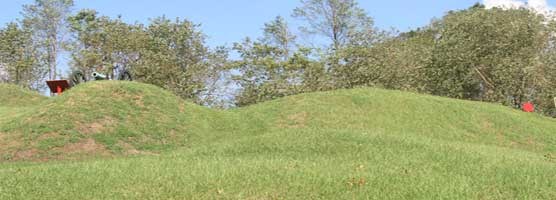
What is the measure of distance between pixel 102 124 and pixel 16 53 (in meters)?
26.0

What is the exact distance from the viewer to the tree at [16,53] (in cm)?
3956

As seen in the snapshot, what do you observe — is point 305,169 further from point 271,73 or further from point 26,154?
point 271,73

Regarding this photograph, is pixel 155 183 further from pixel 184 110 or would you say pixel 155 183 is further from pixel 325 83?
pixel 325 83

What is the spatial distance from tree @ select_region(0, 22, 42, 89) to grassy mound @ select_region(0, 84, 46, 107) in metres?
11.9

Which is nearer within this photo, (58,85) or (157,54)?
(58,85)

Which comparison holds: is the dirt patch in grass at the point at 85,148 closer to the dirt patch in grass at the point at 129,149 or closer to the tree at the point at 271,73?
the dirt patch in grass at the point at 129,149

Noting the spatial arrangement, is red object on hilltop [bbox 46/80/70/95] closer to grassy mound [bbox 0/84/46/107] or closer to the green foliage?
grassy mound [bbox 0/84/46/107]

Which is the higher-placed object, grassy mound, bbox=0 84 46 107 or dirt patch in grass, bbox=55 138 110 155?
grassy mound, bbox=0 84 46 107

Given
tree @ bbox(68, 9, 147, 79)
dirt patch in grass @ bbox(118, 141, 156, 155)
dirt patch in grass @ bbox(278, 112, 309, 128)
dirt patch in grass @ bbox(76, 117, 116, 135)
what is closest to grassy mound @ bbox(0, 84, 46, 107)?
tree @ bbox(68, 9, 147, 79)

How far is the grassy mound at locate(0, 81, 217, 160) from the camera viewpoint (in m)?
16.2

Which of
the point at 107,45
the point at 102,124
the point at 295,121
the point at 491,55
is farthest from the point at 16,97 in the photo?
the point at 491,55

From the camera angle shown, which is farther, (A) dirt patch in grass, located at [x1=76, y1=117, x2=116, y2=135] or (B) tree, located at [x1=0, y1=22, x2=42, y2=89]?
(B) tree, located at [x1=0, y1=22, x2=42, y2=89]

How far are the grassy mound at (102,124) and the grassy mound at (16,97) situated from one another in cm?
896

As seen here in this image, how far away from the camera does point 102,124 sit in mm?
17812
